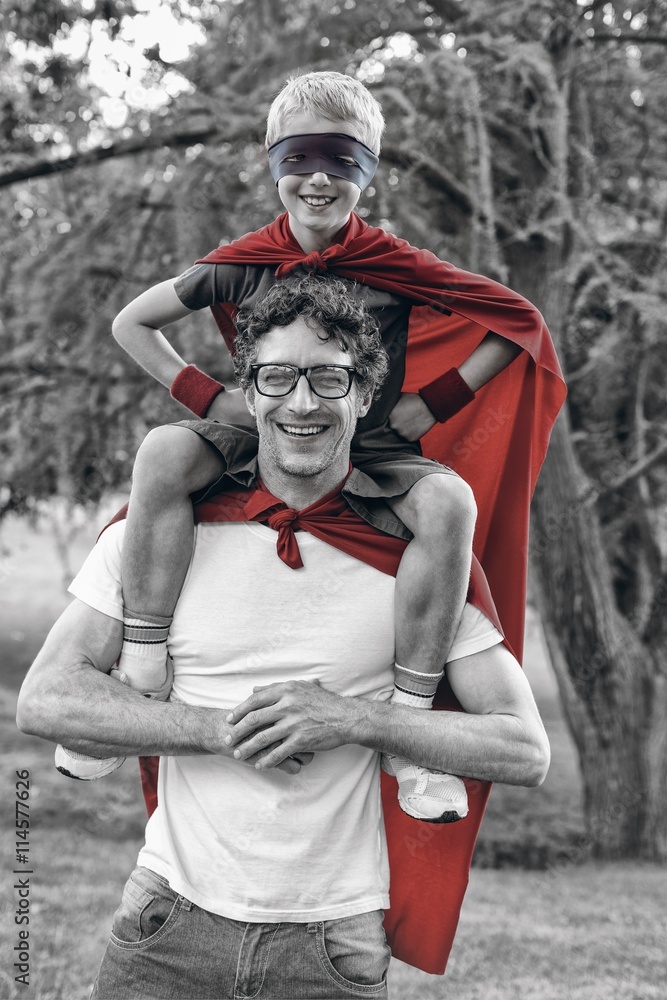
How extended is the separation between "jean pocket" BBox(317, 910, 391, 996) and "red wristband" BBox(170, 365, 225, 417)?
44.7 inches

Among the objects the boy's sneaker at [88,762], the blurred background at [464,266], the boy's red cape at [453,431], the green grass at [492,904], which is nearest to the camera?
the boy's sneaker at [88,762]

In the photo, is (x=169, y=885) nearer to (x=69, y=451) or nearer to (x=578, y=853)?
(x=69, y=451)

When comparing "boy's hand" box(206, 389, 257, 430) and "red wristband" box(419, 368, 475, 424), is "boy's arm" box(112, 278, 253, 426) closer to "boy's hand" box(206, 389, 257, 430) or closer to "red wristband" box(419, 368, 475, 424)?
"boy's hand" box(206, 389, 257, 430)

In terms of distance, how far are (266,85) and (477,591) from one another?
3869 mm

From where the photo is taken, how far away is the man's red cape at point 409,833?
1918 millimetres

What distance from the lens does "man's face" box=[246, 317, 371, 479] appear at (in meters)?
1.85

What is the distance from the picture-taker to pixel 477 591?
1.94 meters

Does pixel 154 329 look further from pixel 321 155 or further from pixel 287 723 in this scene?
pixel 287 723

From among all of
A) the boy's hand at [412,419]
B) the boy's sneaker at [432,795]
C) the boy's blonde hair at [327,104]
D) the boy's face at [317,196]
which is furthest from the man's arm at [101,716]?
the boy's blonde hair at [327,104]

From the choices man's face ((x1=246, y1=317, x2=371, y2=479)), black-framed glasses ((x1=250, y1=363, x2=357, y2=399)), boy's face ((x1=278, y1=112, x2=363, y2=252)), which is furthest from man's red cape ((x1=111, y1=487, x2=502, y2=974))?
boy's face ((x1=278, y1=112, x2=363, y2=252))

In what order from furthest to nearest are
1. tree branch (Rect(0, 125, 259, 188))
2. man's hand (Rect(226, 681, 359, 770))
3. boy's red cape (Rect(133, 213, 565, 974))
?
1. tree branch (Rect(0, 125, 259, 188))
2. boy's red cape (Rect(133, 213, 565, 974))
3. man's hand (Rect(226, 681, 359, 770))

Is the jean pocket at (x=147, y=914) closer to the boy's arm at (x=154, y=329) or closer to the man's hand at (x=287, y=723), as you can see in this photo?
the man's hand at (x=287, y=723)

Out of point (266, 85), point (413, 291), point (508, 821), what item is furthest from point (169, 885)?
point (508, 821)

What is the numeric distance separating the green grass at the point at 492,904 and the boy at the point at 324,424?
237cm
